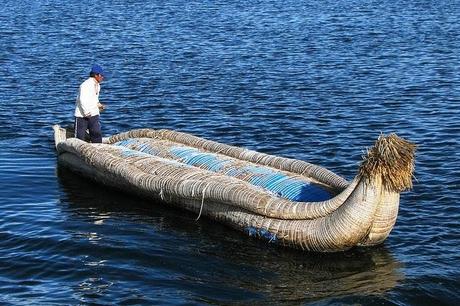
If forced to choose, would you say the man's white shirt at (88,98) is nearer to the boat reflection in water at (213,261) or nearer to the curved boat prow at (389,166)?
the boat reflection in water at (213,261)

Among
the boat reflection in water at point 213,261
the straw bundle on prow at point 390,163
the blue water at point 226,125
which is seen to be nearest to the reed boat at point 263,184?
the straw bundle on prow at point 390,163

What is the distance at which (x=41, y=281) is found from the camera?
1330 cm

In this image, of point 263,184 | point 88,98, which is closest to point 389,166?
point 263,184

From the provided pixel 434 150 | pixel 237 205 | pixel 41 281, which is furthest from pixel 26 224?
pixel 434 150

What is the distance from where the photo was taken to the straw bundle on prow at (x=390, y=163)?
13.3 m

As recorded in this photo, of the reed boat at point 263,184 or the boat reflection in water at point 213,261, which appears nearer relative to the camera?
the boat reflection in water at point 213,261

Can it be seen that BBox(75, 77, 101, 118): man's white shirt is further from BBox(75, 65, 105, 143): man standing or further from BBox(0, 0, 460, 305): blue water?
BBox(0, 0, 460, 305): blue water

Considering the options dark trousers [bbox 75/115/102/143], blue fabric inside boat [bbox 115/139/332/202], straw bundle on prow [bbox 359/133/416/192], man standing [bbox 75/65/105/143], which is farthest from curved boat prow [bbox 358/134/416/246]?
dark trousers [bbox 75/115/102/143]

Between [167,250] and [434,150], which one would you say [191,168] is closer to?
[167,250]

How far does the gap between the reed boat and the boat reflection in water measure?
23cm

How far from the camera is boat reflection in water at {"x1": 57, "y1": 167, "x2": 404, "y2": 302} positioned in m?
13.0

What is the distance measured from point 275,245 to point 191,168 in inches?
109

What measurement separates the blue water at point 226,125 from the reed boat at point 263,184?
1.08 feet

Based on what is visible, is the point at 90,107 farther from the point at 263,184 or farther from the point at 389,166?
the point at 389,166
